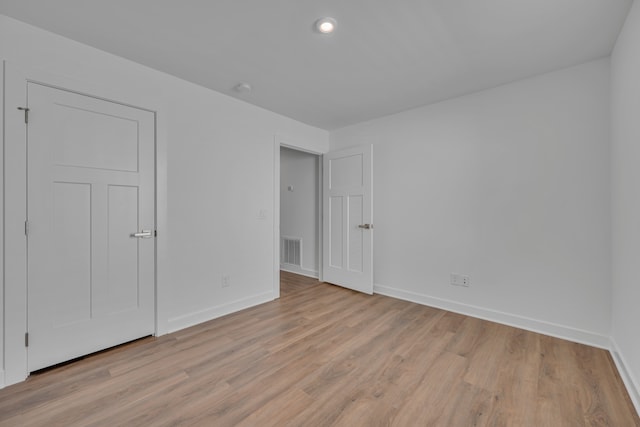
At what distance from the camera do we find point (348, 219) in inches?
154

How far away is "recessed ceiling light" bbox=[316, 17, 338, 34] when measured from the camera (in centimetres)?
180

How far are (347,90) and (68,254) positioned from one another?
9.30 ft

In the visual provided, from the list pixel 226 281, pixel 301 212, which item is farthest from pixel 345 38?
pixel 301 212

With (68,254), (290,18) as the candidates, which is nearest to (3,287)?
(68,254)

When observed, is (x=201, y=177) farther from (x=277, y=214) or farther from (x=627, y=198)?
(x=627, y=198)

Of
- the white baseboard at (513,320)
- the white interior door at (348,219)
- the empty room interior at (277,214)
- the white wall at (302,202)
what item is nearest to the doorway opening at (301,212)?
the white wall at (302,202)

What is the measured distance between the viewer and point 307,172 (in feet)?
15.6

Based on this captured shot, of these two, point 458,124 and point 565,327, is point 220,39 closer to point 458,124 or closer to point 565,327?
point 458,124

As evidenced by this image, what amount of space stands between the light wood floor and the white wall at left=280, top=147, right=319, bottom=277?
A: 2.07m

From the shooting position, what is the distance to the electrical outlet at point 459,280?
298 cm

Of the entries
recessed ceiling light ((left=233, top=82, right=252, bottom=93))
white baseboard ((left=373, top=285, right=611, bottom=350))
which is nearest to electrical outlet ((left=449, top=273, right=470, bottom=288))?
white baseboard ((left=373, top=285, right=611, bottom=350))

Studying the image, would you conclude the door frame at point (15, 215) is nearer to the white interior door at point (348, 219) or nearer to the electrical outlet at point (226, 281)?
the electrical outlet at point (226, 281)

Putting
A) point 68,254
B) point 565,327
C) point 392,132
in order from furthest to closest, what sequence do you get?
point 392,132 < point 565,327 < point 68,254

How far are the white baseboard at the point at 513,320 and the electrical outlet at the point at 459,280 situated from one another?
0.71ft
